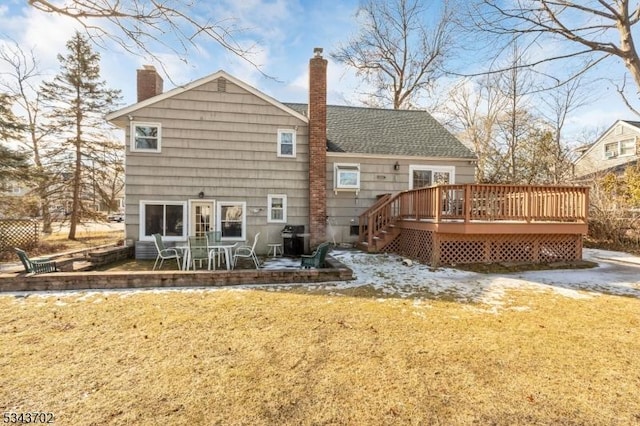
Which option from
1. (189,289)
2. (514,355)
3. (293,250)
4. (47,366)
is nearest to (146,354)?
(47,366)

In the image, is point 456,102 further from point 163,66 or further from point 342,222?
point 163,66

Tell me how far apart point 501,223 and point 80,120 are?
63.9 ft

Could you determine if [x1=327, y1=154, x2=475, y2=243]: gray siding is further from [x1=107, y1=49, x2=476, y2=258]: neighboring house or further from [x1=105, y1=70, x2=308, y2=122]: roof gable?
[x1=105, y1=70, x2=308, y2=122]: roof gable

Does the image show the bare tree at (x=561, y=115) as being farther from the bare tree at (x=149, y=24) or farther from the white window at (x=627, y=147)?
the bare tree at (x=149, y=24)

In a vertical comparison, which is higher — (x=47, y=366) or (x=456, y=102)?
(x=456, y=102)

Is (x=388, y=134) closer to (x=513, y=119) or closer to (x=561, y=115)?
(x=513, y=119)

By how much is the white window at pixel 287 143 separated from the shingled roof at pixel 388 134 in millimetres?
1337

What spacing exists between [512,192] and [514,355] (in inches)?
240

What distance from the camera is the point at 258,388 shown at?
2844mm

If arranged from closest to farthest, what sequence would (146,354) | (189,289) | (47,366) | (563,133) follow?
(47,366)
(146,354)
(189,289)
(563,133)

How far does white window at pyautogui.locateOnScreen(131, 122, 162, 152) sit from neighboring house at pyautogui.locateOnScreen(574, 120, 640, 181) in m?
25.7

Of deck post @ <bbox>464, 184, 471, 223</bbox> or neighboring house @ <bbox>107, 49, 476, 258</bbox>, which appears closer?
deck post @ <bbox>464, 184, 471, 223</bbox>

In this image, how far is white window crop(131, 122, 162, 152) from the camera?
1009 centimetres

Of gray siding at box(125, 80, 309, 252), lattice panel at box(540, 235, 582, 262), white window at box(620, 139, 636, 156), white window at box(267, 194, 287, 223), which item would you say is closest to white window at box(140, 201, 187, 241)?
gray siding at box(125, 80, 309, 252)
